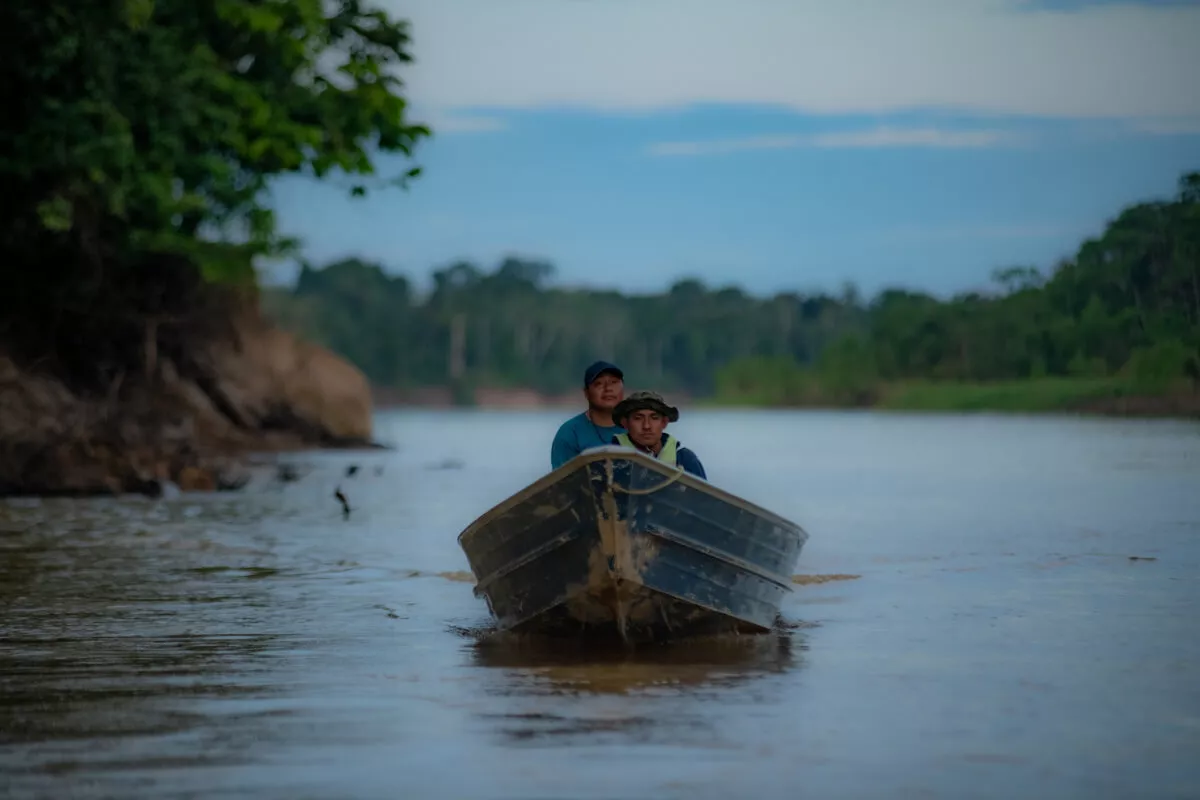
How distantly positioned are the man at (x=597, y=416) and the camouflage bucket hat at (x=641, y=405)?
38 cm

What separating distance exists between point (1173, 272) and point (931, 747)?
105 ft

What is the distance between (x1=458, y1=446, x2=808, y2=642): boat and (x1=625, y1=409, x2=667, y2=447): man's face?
26.5 inches

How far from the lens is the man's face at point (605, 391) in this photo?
41.6ft

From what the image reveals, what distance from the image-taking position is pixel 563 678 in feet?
36.0

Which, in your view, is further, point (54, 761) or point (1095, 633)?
point (1095, 633)

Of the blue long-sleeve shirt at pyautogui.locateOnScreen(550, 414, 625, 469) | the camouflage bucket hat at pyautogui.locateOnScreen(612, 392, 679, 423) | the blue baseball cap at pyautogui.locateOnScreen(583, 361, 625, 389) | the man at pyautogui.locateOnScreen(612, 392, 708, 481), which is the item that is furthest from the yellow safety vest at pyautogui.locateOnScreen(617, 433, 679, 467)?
the blue baseball cap at pyautogui.locateOnScreen(583, 361, 625, 389)

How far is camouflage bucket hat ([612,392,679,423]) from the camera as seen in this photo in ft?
39.8

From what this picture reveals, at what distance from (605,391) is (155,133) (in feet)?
61.8

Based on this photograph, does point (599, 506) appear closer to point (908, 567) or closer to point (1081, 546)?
point (908, 567)

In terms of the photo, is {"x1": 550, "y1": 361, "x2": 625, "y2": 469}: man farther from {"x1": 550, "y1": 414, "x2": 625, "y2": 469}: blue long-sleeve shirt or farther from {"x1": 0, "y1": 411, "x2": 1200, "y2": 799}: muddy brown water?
{"x1": 0, "y1": 411, "x2": 1200, "y2": 799}: muddy brown water

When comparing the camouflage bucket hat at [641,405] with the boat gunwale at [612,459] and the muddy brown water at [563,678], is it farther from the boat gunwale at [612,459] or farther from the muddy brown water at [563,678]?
the muddy brown water at [563,678]

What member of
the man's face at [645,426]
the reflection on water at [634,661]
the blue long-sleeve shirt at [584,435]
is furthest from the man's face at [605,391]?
the reflection on water at [634,661]

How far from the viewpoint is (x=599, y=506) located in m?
11.5

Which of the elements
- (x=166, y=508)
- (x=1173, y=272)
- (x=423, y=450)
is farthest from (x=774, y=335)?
(x=166, y=508)
